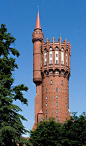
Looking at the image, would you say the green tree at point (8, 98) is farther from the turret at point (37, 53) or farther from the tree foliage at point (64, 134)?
the turret at point (37, 53)

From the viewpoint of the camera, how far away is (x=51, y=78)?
278ft

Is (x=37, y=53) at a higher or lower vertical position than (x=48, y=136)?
higher

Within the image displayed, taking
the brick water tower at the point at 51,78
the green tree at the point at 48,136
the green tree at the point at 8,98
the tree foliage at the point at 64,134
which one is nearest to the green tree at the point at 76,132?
the tree foliage at the point at 64,134

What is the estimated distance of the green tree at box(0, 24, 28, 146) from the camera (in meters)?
25.0

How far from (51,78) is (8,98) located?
2359 inches

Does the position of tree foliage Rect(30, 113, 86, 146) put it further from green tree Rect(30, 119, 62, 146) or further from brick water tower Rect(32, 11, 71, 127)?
brick water tower Rect(32, 11, 71, 127)

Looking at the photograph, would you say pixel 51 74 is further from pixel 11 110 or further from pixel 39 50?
pixel 11 110

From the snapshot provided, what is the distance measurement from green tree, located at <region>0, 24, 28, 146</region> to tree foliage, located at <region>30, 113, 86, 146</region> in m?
24.2

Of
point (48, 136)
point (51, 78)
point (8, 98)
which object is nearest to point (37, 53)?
point (51, 78)

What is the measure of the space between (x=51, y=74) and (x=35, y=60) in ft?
22.1

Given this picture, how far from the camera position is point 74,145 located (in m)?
49.0

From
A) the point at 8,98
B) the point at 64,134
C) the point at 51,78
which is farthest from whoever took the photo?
the point at 51,78

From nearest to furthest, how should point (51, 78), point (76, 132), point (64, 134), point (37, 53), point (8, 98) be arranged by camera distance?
point (8, 98)
point (76, 132)
point (64, 134)
point (51, 78)
point (37, 53)

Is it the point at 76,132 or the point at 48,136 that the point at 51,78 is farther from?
the point at 76,132
